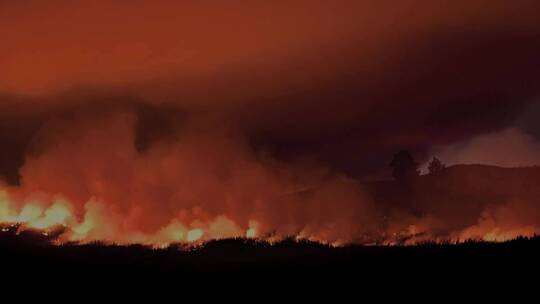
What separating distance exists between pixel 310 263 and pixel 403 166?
5906cm

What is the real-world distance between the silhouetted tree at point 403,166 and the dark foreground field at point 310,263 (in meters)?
49.6

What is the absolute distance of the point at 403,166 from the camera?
79.2 meters

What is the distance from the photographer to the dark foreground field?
1822 centimetres

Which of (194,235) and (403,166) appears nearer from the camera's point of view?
(194,235)

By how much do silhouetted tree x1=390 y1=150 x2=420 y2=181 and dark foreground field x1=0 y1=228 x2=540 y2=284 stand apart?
4958 centimetres

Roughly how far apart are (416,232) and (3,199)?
37924 millimetres

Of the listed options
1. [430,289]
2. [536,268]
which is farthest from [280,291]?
[536,268]

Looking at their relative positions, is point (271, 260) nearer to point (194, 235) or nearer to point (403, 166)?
point (194, 235)

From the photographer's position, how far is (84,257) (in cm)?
2880

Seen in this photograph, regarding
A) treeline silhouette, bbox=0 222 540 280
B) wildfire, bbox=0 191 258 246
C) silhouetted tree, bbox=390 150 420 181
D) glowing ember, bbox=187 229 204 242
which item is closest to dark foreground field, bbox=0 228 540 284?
treeline silhouette, bbox=0 222 540 280

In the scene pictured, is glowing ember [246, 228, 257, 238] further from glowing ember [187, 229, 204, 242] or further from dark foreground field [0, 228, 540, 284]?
dark foreground field [0, 228, 540, 284]

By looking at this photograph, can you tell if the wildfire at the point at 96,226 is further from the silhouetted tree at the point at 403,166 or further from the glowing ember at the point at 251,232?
the silhouetted tree at the point at 403,166

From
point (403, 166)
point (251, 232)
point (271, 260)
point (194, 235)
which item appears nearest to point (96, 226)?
point (194, 235)

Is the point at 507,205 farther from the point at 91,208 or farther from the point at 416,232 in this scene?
the point at 91,208
